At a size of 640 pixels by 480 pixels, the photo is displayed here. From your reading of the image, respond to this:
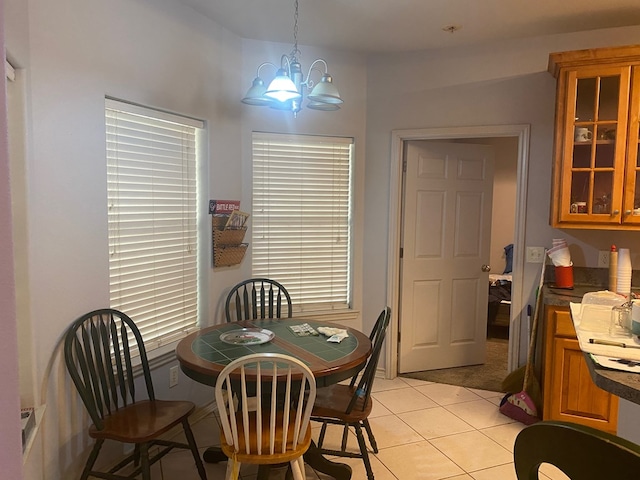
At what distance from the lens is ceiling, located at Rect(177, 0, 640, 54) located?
2.80 metres

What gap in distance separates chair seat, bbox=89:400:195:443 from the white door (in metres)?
2.17

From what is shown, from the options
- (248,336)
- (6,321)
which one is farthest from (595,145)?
(6,321)

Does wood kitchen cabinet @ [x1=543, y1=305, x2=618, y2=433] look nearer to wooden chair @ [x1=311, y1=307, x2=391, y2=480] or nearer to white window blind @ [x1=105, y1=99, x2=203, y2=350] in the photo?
wooden chair @ [x1=311, y1=307, x2=391, y2=480]

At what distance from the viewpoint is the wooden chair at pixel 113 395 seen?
6.89 feet

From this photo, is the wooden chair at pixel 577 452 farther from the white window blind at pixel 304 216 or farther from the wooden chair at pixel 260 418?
the white window blind at pixel 304 216

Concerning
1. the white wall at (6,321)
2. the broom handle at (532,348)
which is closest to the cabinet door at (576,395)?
the broom handle at (532,348)

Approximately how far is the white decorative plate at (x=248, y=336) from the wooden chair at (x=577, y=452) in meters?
1.73

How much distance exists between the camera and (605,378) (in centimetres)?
133

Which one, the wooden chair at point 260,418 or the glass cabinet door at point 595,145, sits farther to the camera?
the glass cabinet door at point 595,145

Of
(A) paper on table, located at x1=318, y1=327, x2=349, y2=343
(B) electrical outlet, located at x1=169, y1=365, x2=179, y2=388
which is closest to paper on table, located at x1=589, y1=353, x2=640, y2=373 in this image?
(A) paper on table, located at x1=318, y1=327, x2=349, y2=343

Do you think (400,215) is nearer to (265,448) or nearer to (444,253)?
(444,253)

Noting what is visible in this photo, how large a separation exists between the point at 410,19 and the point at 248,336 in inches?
88.1

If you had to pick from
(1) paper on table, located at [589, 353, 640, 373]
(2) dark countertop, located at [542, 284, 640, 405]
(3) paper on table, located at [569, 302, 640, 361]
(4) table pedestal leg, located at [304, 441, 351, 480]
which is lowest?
(4) table pedestal leg, located at [304, 441, 351, 480]

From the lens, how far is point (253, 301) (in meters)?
3.29
